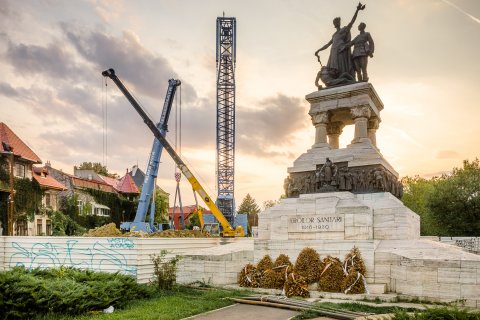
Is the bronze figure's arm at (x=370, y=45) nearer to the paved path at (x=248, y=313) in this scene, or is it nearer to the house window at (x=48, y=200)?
the paved path at (x=248, y=313)

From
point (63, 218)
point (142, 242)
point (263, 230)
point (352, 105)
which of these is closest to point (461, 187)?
point (352, 105)

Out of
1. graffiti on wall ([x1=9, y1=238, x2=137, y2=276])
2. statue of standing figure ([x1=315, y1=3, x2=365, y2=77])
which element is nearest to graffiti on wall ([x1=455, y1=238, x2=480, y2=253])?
statue of standing figure ([x1=315, y1=3, x2=365, y2=77])

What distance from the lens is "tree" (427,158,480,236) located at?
39.2 metres

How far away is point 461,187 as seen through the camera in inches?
1587

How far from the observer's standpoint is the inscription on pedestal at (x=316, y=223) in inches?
653

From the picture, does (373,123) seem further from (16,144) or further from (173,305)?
(16,144)

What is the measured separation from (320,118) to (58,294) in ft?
42.0

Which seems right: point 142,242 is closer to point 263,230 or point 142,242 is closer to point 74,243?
point 74,243

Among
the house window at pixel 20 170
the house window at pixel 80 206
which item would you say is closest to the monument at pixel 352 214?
the house window at pixel 20 170

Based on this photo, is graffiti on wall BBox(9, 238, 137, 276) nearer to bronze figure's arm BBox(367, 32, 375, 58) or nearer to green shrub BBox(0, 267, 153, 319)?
green shrub BBox(0, 267, 153, 319)

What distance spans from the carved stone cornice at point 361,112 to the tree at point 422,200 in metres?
25.3

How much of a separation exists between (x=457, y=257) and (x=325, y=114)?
28.5 ft

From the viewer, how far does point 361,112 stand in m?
19.3

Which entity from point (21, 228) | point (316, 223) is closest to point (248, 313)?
point (316, 223)
